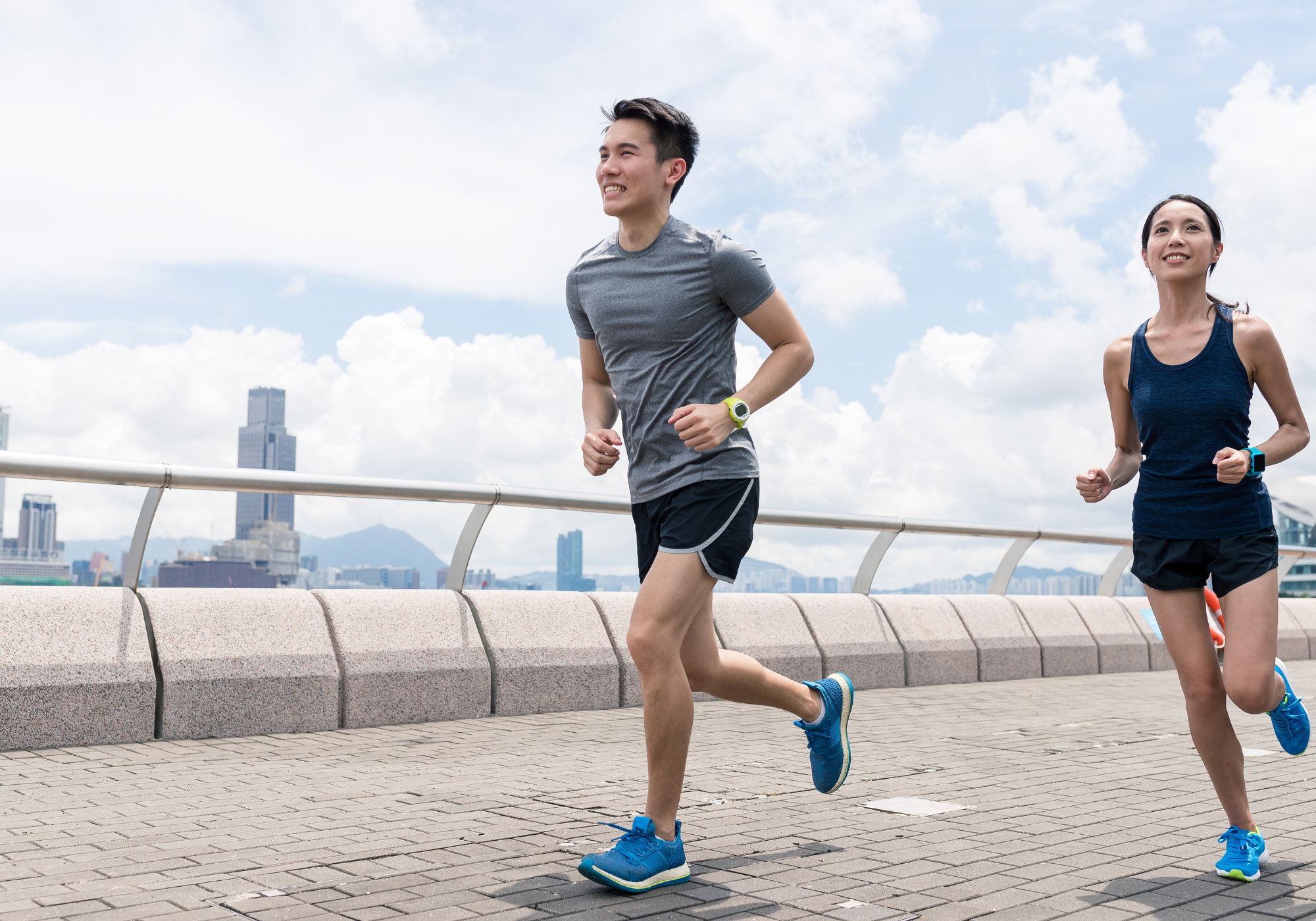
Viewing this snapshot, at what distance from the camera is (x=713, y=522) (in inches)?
139

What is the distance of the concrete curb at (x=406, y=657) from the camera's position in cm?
644

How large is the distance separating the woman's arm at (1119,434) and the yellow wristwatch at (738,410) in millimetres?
1158

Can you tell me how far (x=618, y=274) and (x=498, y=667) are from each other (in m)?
3.77

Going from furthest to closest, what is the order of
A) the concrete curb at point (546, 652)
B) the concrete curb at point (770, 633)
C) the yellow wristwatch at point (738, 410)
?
the concrete curb at point (770, 633) → the concrete curb at point (546, 652) → the yellow wristwatch at point (738, 410)

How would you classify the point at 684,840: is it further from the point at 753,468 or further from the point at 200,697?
the point at 200,697

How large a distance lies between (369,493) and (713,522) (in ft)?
11.4

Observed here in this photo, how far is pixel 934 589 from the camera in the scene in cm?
1060

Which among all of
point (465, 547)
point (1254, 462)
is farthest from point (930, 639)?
point (1254, 462)

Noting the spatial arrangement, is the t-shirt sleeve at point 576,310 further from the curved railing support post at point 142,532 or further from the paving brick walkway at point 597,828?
the curved railing support post at point 142,532

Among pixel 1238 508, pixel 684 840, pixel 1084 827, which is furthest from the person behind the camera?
pixel 1084 827

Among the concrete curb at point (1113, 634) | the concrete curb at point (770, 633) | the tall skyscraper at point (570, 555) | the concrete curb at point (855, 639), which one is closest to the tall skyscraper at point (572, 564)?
the tall skyscraper at point (570, 555)

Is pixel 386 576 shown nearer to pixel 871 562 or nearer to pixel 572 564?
pixel 572 564

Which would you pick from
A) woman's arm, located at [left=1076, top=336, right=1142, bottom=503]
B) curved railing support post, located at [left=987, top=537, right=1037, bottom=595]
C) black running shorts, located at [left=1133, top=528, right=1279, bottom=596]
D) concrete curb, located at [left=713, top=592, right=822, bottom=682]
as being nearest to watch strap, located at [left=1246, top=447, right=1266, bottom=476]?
black running shorts, located at [left=1133, top=528, right=1279, bottom=596]

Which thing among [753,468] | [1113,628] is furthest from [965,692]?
[753,468]
